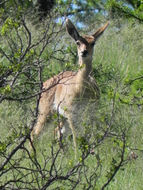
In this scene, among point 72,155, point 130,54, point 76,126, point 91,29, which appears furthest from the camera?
point 91,29

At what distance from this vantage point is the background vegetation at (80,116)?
4102mm

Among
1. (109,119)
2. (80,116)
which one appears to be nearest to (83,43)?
(80,116)

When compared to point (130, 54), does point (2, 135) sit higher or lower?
higher

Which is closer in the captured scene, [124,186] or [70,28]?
[124,186]

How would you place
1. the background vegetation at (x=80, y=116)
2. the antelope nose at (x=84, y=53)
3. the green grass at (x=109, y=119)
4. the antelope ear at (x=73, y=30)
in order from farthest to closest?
the antelope ear at (x=73, y=30) → the antelope nose at (x=84, y=53) → the green grass at (x=109, y=119) → the background vegetation at (x=80, y=116)

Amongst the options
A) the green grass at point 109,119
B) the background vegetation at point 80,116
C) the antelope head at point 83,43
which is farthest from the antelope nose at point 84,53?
the green grass at point 109,119

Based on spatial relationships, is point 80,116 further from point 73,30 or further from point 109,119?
point 73,30

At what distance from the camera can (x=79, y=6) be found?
16.5 m

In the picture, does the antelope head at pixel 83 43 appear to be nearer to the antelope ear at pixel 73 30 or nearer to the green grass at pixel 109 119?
the antelope ear at pixel 73 30

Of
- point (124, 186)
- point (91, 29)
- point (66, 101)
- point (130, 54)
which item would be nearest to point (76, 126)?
point (66, 101)

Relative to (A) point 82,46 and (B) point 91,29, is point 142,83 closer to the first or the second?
(A) point 82,46

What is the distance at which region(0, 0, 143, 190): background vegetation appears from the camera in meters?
4.10

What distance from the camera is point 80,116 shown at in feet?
24.7

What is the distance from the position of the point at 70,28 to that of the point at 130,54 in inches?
131
